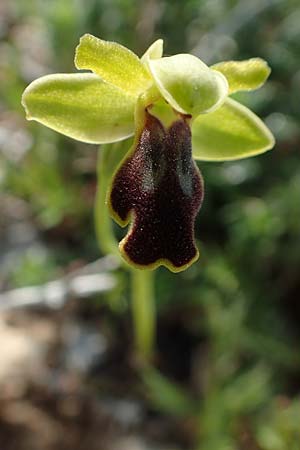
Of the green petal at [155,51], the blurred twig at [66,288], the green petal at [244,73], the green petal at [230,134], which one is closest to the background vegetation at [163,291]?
the blurred twig at [66,288]

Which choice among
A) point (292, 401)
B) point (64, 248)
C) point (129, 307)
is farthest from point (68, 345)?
point (292, 401)

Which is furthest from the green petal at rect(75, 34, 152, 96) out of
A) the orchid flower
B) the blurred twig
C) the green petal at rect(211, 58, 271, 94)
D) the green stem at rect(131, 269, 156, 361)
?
the blurred twig

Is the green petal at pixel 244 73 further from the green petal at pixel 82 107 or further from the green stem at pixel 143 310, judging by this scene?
the green stem at pixel 143 310

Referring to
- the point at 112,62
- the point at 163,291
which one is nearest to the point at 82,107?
the point at 112,62

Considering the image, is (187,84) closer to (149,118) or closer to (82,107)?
(149,118)

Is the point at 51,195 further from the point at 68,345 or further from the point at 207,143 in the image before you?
the point at 207,143

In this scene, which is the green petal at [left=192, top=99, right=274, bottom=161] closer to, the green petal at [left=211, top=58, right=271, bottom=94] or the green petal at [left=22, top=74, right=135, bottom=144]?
the green petal at [left=211, top=58, right=271, bottom=94]
